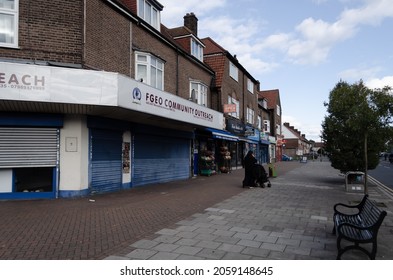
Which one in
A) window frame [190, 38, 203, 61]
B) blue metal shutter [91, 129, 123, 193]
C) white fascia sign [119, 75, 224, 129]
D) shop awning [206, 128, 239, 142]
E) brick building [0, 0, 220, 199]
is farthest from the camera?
window frame [190, 38, 203, 61]

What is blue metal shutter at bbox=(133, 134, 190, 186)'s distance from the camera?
1330 cm

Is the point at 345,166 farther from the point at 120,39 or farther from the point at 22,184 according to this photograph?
the point at 22,184

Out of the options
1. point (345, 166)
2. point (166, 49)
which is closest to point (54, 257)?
point (166, 49)

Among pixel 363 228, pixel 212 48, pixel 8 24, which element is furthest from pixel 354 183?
pixel 8 24

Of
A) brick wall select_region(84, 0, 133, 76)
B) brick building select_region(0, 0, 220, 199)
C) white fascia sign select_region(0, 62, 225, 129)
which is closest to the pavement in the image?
brick building select_region(0, 0, 220, 199)

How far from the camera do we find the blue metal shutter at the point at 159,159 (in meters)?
13.3

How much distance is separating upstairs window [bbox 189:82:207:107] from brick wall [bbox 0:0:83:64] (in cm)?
867

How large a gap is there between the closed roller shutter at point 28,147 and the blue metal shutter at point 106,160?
1.26m

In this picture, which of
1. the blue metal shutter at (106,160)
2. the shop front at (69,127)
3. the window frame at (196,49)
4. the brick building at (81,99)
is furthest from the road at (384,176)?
the window frame at (196,49)

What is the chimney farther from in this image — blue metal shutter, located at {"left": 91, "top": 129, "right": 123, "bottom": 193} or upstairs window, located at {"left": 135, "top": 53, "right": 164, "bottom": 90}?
blue metal shutter, located at {"left": 91, "top": 129, "right": 123, "bottom": 193}

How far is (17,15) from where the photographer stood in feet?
31.3

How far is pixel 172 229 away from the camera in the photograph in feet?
21.0

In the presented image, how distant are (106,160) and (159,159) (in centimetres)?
384

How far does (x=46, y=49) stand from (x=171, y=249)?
781cm
